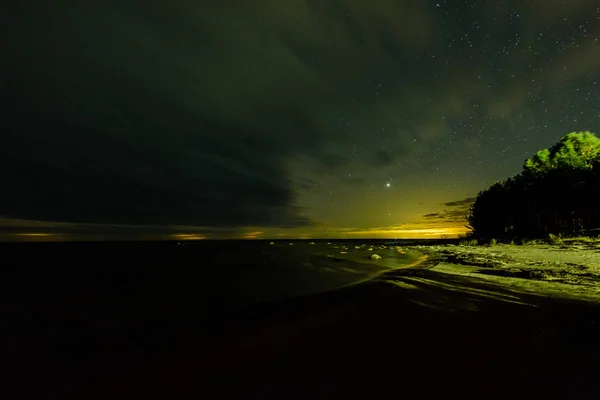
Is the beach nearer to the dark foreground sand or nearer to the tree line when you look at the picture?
the dark foreground sand

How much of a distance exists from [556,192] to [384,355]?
5590 centimetres

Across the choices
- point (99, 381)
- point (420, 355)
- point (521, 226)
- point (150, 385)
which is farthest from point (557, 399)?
point (521, 226)

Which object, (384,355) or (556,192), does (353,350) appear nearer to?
(384,355)

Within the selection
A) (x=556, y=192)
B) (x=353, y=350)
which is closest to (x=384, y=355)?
(x=353, y=350)

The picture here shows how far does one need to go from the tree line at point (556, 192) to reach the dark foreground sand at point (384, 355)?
4676cm

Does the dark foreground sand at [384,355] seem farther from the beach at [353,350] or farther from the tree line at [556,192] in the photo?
the tree line at [556,192]

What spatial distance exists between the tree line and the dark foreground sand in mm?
46760

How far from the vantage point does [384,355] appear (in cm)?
523

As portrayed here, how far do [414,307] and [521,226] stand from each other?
69.0 meters

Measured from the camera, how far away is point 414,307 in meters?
8.70

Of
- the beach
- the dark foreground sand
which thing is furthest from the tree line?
the dark foreground sand

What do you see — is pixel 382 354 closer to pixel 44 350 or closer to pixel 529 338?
pixel 529 338

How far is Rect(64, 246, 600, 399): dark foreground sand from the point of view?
4.18 m

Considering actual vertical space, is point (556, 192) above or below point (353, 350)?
above
